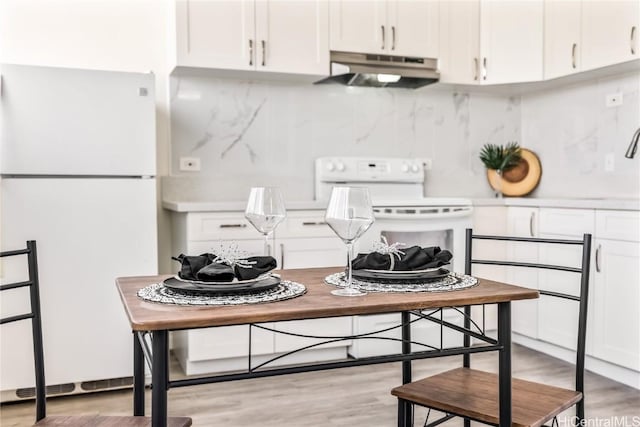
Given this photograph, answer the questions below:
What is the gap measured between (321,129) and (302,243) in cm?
92

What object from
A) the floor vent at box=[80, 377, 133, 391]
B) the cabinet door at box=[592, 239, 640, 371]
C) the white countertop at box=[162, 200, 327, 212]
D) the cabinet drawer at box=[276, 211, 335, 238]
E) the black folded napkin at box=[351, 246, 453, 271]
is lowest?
the floor vent at box=[80, 377, 133, 391]

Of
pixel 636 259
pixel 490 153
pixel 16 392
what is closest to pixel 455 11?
pixel 490 153

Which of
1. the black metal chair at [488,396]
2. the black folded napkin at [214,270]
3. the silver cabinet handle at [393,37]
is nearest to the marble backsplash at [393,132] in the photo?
the silver cabinet handle at [393,37]

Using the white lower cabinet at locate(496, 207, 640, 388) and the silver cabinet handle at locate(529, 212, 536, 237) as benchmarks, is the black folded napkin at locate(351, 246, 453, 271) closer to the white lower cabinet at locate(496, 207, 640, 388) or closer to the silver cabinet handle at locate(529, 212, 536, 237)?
the white lower cabinet at locate(496, 207, 640, 388)

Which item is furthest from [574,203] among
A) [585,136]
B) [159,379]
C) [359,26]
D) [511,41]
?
[159,379]

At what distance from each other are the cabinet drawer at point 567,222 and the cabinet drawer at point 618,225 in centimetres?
5

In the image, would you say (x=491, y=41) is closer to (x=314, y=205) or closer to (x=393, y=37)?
(x=393, y=37)

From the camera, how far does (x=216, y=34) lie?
10.6 feet

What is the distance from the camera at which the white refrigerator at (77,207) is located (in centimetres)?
271

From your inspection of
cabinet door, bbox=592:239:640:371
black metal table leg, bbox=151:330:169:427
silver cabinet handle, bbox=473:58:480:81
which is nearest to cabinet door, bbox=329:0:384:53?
silver cabinet handle, bbox=473:58:480:81

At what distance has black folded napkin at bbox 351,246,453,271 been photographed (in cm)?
147

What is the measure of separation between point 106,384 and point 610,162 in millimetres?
3060

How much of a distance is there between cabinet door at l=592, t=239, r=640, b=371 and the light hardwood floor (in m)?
0.16

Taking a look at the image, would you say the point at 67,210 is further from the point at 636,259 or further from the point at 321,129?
the point at 636,259
